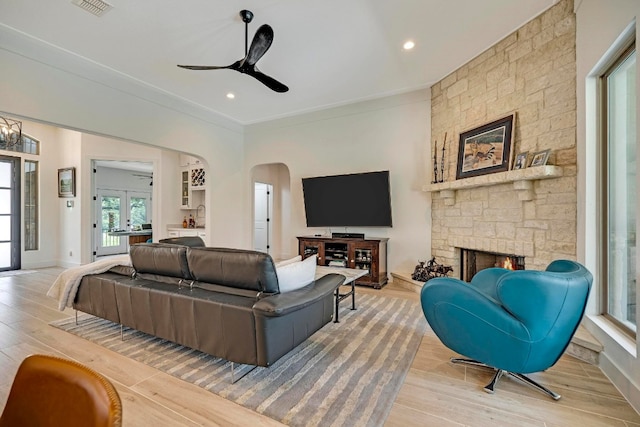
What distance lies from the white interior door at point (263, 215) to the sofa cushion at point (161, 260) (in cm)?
493

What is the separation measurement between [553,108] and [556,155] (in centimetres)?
49

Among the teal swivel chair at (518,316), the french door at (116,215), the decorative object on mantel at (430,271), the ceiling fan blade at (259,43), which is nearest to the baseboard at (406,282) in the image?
the decorative object on mantel at (430,271)

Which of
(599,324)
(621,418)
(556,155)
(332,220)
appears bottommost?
(621,418)

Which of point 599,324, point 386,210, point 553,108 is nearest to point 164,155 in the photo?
point 386,210

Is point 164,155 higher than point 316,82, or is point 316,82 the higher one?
point 316,82

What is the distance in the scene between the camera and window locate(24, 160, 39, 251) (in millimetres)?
6180

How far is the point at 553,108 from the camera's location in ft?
9.57

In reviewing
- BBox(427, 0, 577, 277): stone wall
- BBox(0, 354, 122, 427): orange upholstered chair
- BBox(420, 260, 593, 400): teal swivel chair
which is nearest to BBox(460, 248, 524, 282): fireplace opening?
BBox(427, 0, 577, 277): stone wall

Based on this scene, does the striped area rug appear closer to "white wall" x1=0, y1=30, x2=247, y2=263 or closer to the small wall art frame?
"white wall" x1=0, y1=30, x2=247, y2=263

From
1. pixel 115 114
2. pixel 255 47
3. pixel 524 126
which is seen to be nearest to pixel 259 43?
pixel 255 47

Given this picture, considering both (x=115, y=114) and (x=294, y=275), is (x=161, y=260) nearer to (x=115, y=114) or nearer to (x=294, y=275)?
(x=294, y=275)

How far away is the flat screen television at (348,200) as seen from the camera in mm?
4848

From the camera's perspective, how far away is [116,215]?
9008mm

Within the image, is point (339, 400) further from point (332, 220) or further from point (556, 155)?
point (332, 220)
